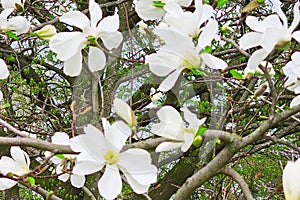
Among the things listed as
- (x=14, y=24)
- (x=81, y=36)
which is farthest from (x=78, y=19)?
(x=14, y=24)

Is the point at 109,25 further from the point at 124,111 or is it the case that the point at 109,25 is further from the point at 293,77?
the point at 293,77

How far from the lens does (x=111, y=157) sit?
0.59 meters

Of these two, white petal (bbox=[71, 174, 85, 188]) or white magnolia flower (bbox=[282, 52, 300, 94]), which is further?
white petal (bbox=[71, 174, 85, 188])

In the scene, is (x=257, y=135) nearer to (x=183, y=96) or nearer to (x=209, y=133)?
(x=209, y=133)

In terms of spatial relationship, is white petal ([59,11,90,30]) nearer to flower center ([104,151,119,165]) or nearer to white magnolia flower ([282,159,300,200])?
flower center ([104,151,119,165])

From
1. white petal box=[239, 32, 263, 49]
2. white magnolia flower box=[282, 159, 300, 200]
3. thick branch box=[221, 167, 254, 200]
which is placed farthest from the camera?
thick branch box=[221, 167, 254, 200]

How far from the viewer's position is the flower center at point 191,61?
1.98 ft

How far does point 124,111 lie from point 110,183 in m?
0.11

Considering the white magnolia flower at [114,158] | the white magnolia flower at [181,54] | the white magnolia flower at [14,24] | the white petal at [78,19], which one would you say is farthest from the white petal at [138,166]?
the white magnolia flower at [14,24]

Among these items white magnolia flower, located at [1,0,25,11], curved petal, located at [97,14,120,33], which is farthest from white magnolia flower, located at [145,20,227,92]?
white magnolia flower, located at [1,0,25,11]

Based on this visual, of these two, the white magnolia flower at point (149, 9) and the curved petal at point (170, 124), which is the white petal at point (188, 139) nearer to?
the curved petal at point (170, 124)

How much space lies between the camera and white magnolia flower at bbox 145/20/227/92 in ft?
1.87

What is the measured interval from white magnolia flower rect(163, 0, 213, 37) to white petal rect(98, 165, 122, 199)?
8.7 inches

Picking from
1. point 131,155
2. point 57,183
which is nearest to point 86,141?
point 131,155
